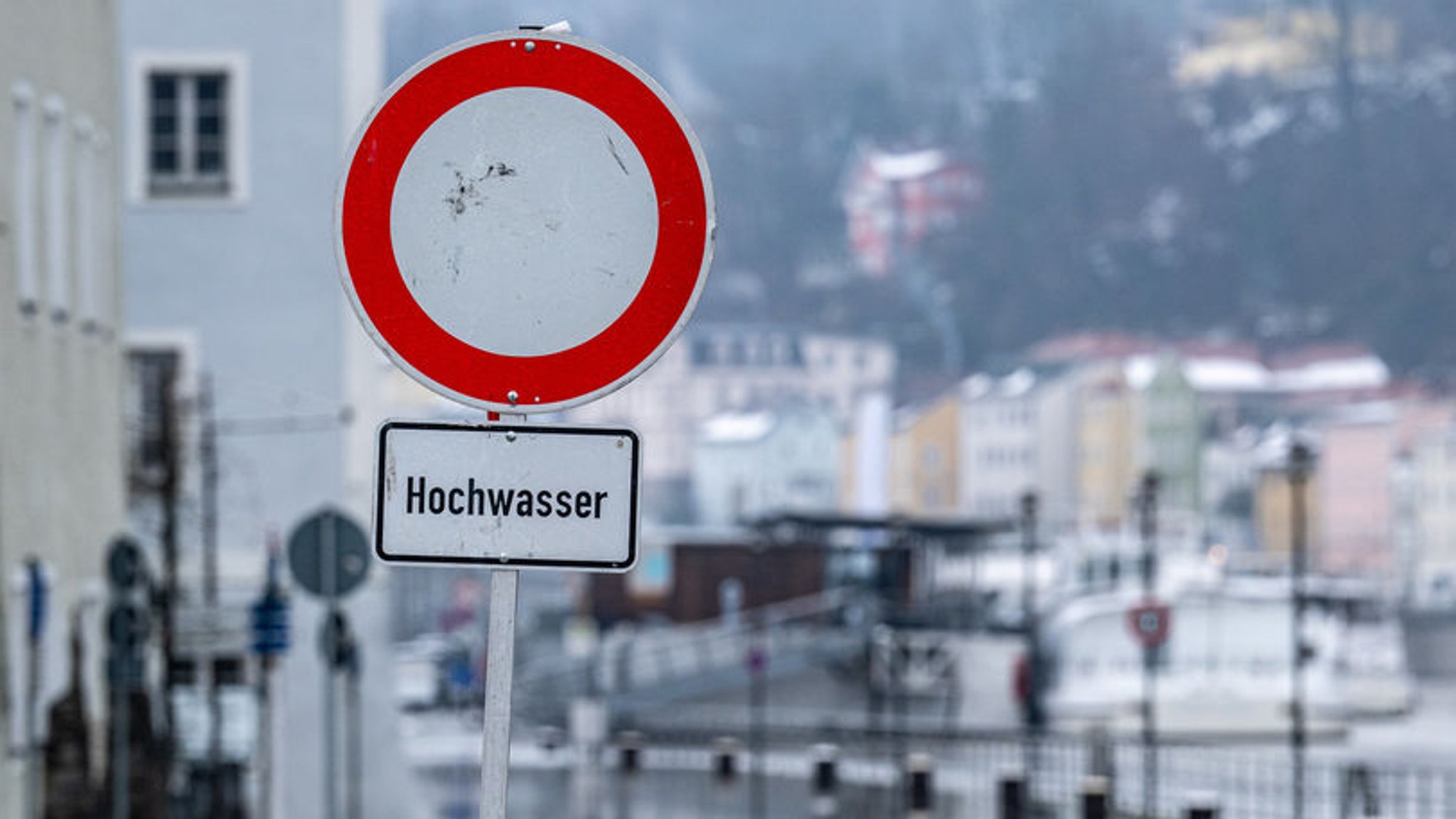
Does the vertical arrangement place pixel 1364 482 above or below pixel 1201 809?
above

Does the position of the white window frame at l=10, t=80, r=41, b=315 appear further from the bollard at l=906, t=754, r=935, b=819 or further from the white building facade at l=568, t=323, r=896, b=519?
the white building facade at l=568, t=323, r=896, b=519

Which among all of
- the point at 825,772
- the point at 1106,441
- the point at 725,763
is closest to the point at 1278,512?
the point at 1106,441

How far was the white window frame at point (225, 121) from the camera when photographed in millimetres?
29344

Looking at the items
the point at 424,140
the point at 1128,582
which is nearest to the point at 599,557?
the point at 424,140

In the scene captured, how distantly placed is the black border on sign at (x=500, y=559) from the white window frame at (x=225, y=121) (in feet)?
86.0

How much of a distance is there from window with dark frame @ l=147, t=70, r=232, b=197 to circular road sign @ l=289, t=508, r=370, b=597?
17211mm

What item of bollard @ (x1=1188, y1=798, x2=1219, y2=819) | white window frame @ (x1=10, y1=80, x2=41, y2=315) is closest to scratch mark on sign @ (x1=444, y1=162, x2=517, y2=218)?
white window frame @ (x1=10, y1=80, x2=41, y2=315)

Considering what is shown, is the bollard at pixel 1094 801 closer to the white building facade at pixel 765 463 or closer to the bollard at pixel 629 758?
the bollard at pixel 629 758

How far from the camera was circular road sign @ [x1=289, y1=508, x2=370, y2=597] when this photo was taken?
12.8 m

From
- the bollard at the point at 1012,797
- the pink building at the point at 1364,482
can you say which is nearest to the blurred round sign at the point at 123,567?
the bollard at the point at 1012,797

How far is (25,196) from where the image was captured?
632 inches

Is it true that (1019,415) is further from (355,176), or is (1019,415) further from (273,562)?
(355,176)

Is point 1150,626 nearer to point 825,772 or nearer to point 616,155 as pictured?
point 825,772

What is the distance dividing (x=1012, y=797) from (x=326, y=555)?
13319 mm
